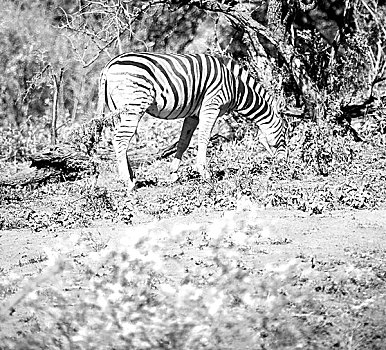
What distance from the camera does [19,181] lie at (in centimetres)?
965

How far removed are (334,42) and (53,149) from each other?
5.35 m

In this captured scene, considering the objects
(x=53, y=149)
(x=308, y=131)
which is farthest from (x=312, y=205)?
(x=53, y=149)

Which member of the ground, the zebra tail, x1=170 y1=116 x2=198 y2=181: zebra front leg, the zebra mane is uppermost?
the zebra mane

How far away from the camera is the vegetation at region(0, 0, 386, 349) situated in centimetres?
368

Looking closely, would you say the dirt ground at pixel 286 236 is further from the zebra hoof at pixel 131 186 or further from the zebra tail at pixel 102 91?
the zebra tail at pixel 102 91

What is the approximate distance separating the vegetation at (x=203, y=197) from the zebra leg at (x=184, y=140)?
0.83ft

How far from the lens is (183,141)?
936 centimetres

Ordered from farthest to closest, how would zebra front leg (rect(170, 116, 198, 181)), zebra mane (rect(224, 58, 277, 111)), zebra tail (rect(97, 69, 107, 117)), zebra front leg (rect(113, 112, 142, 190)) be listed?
1. zebra mane (rect(224, 58, 277, 111))
2. zebra front leg (rect(170, 116, 198, 181))
3. zebra tail (rect(97, 69, 107, 117))
4. zebra front leg (rect(113, 112, 142, 190))

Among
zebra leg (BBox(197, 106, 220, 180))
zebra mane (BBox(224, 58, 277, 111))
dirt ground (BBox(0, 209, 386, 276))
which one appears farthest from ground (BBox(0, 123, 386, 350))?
zebra mane (BBox(224, 58, 277, 111))

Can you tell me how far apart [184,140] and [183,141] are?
25 millimetres

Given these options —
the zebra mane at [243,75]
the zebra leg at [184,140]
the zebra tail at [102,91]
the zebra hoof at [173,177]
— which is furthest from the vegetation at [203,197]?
the zebra mane at [243,75]

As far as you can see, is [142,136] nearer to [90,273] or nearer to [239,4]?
[239,4]

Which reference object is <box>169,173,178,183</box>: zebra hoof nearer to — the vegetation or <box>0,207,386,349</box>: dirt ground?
the vegetation

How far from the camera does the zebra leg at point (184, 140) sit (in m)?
9.22
